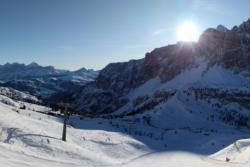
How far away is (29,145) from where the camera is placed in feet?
80.3

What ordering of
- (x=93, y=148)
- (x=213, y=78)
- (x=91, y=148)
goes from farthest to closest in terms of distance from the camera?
(x=213, y=78) < (x=93, y=148) < (x=91, y=148)

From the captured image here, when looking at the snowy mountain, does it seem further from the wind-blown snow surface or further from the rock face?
the rock face

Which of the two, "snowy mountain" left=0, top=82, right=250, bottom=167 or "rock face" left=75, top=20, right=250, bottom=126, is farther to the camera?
"rock face" left=75, top=20, right=250, bottom=126

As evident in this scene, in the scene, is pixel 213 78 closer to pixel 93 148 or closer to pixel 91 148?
pixel 93 148

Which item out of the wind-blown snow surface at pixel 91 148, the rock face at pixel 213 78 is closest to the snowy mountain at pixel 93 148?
the wind-blown snow surface at pixel 91 148

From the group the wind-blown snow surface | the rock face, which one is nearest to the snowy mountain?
the wind-blown snow surface

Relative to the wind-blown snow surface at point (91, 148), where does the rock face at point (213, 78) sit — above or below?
above

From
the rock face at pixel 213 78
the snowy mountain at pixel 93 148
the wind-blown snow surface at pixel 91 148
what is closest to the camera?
the wind-blown snow surface at pixel 91 148

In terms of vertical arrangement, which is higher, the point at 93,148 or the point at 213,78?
the point at 213,78

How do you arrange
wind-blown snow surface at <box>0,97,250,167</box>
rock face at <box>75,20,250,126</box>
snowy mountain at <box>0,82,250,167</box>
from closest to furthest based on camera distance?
wind-blown snow surface at <box>0,97,250,167</box>, snowy mountain at <box>0,82,250,167</box>, rock face at <box>75,20,250,126</box>

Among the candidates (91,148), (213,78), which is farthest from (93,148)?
(213,78)

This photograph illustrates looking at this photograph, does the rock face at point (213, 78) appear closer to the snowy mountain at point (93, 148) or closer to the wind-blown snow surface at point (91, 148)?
the snowy mountain at point (93, 148)

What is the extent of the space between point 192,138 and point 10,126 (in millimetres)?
35075

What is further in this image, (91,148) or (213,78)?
(213,78)
